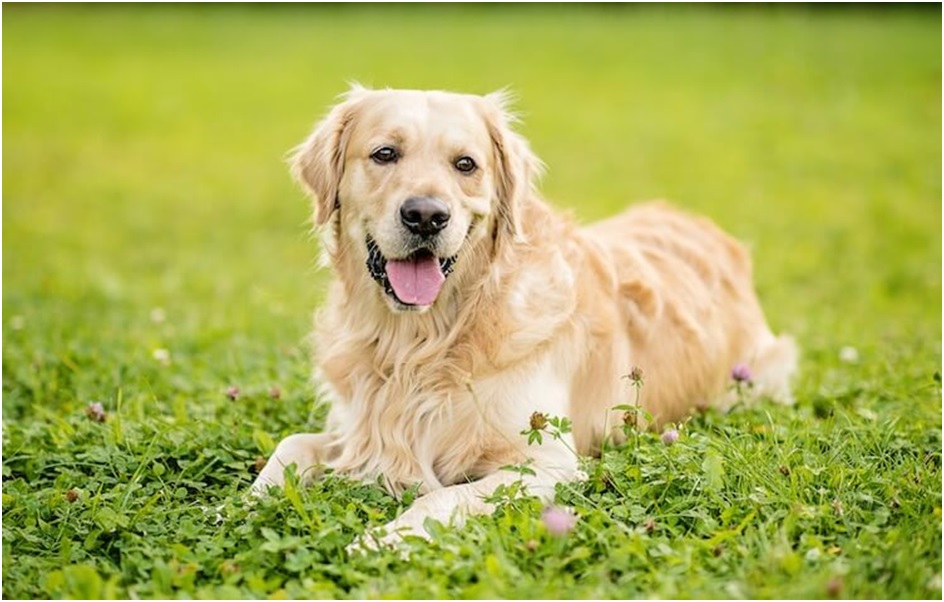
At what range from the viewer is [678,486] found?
3.93 m

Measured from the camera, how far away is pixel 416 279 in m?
4.24

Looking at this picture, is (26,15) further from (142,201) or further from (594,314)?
(594,314)

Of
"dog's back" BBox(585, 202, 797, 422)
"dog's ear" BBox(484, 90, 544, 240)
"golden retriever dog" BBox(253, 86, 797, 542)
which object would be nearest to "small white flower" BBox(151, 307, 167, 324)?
"golden retriever dog" BBox(253, 86, 797, 542)

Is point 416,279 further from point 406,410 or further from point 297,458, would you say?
point 297,458

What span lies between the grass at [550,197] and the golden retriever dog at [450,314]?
29 cm

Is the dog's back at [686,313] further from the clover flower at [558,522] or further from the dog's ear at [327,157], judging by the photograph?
the clover flower at [558,522]

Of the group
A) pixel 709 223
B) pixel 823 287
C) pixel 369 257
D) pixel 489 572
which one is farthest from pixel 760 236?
pixel 489 572

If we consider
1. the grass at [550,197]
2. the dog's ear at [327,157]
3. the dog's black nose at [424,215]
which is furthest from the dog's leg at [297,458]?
the dog's black nose at [424,215]

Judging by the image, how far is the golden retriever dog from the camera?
421cm

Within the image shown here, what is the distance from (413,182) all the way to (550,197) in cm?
749

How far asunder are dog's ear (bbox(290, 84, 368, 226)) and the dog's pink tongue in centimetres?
45

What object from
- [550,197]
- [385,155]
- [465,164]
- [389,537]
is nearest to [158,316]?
[385,155]

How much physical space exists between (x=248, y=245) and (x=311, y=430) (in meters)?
5.05

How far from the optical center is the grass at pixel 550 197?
354cm
